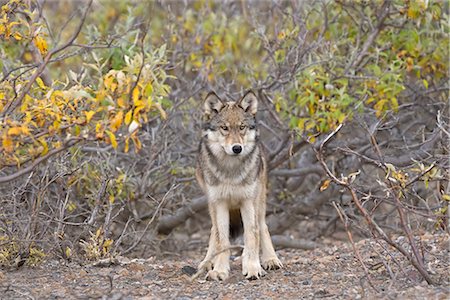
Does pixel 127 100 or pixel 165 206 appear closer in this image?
pixel 127 100

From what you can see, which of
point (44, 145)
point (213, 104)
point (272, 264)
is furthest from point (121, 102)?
point (272, 264)

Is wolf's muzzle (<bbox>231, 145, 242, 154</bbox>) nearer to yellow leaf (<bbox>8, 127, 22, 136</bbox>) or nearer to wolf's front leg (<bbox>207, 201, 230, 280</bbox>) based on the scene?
wolf's front leg (<bbox>207, 201, 230, 280</bbox>)

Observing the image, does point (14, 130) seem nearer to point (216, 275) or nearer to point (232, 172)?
point (216, 275)

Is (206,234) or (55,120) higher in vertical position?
(55,120)

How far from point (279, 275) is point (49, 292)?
2104 mm

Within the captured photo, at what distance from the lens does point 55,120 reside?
546cm

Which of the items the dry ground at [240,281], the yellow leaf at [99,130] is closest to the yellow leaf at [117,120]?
the yellow leaf at [99,130]

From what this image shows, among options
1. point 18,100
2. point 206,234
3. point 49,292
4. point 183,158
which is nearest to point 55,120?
point 18,100

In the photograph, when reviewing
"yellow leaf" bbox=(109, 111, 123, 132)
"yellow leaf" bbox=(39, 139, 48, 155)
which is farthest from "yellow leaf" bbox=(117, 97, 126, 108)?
"yellow leaf" bbox=(39, 139, 48, 155)

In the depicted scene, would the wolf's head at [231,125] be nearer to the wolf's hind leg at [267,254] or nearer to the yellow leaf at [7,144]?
the wolf's hind leg at [267,254]

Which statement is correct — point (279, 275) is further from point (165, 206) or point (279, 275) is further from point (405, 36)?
point (405, 36)

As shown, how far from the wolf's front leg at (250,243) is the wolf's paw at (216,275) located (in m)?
0.21

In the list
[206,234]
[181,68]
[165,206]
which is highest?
[181,68]

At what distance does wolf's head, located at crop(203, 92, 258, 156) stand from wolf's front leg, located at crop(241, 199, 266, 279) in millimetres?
528
